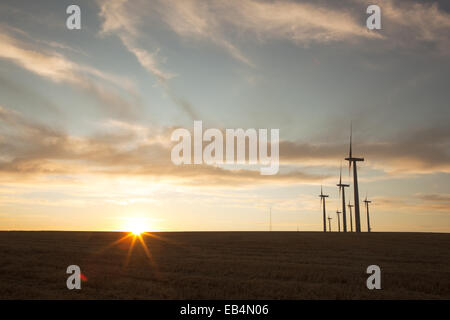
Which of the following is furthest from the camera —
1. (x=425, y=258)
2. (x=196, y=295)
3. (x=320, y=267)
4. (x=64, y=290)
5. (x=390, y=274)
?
(x=425, y=258)

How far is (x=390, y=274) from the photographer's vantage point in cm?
2819

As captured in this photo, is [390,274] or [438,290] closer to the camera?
[438,290]
